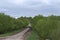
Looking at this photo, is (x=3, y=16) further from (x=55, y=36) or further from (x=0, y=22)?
(x=55, y=36)

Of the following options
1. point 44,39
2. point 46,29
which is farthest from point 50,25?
point 44,39

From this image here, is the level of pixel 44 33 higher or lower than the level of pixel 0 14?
lower

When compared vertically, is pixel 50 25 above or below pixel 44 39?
above

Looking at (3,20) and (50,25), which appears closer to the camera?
(50,25)

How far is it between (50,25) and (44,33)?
12.1 ft

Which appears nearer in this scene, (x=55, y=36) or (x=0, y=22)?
(x=55, y=36)

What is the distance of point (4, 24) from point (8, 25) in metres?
3.20

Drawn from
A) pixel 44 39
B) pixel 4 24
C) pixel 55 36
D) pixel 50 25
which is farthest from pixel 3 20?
pixel 55 36

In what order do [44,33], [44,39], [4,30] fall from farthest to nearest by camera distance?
[4,30]
[44,39]
[44,33]

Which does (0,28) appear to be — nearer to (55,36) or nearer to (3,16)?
(3,16)

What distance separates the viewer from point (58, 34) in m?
22.1

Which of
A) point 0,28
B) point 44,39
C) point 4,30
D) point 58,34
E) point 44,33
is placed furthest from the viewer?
point 4,30

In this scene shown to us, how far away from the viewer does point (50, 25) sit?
118 feet

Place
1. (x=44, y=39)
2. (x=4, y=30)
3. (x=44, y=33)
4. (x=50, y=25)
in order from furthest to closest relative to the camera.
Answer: (x=4, y=30) < (x=44, y=39) < (x=44, y=33) < (x=50, y=25)
